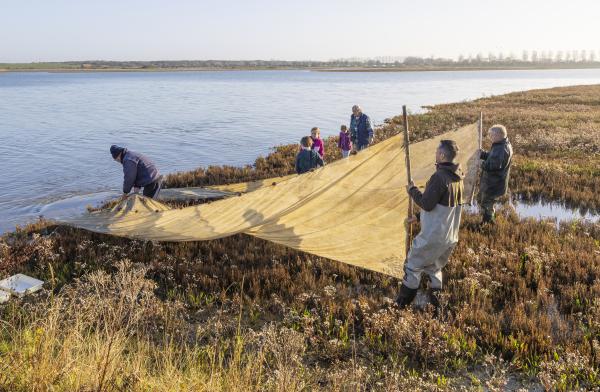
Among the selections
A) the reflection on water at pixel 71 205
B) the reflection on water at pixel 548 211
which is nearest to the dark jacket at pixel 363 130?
the reflection on water at pixel 548 211

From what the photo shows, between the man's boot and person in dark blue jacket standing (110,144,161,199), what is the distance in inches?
219

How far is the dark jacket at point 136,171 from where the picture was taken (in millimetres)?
9477

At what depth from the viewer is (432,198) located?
18.6 ft

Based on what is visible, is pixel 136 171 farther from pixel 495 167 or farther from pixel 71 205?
pixel 495 167

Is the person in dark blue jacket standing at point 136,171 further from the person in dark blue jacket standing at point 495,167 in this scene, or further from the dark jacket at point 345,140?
the person in dark blue jacket standing at point 495,167

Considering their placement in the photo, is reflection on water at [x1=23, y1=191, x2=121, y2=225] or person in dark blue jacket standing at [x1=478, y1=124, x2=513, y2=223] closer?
person in dark blue jacket standing at [x1=478, y1=124, x2=513, y2=223]

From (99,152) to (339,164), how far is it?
20.5 metres

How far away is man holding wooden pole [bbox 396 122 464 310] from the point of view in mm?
5680

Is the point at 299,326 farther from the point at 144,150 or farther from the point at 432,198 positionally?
the point at 144,150

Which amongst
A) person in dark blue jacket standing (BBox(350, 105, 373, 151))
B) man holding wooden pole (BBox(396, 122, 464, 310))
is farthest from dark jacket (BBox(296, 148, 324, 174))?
man holding wooden pole (BBox(396, 122, 464, 310))

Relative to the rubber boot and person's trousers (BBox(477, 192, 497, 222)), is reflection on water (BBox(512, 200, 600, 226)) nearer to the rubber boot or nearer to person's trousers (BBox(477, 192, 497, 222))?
person's trousers (BBox(477, 192, 497, 222))

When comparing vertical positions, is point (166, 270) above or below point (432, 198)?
below

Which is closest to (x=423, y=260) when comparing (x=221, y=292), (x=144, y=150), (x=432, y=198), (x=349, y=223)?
(x=432, y=198)

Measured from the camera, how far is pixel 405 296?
6547 millimetres
